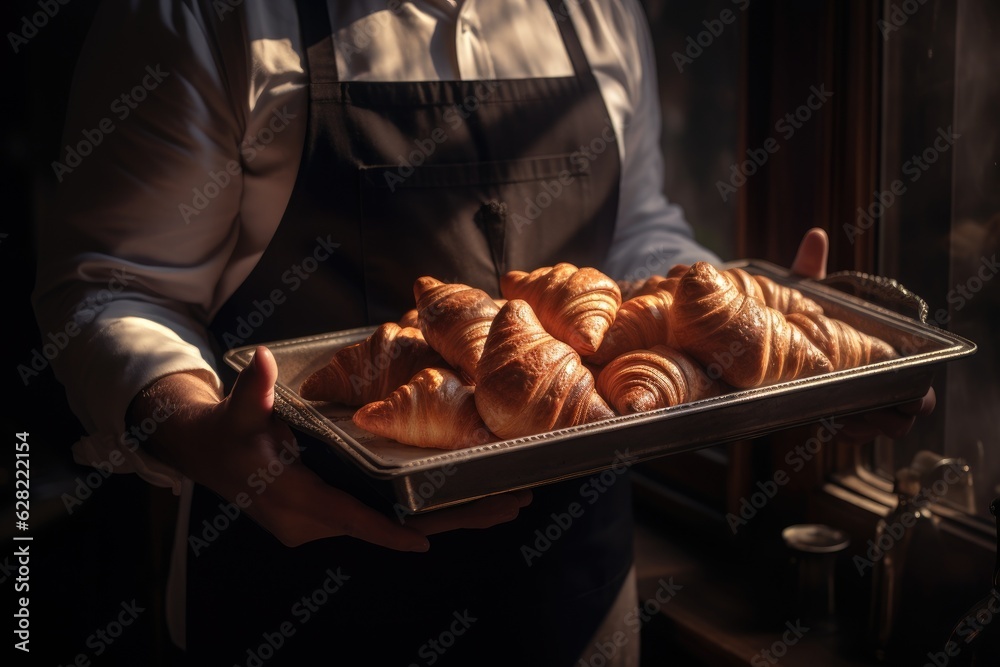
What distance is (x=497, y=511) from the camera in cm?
89

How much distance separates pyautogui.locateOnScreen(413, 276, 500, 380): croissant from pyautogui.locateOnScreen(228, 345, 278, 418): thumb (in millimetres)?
213

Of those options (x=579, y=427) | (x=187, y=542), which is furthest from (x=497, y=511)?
(x=187, y=542)

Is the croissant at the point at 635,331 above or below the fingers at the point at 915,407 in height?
above

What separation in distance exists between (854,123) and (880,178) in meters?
0.11

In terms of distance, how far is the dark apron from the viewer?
1.21 metres

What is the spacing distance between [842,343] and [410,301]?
2.03 feet

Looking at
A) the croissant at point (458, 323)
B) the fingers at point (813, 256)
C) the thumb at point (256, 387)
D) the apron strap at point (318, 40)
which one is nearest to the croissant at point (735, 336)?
the croissant at point (458, 323)

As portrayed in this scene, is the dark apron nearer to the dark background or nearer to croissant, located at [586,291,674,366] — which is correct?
croissant, located at [586,291,674,366]

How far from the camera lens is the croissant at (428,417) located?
0.89 meters

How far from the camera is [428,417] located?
90cm

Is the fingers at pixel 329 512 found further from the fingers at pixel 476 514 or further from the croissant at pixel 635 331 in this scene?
the croissant at pixel 635 331

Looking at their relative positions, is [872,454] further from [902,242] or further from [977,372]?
[902,242]

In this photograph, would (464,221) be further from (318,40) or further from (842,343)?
(842,343)

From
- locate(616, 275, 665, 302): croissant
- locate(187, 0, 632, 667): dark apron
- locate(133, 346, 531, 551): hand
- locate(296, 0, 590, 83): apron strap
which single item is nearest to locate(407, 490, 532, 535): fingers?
locate(133, 346, 531, 551): hand
